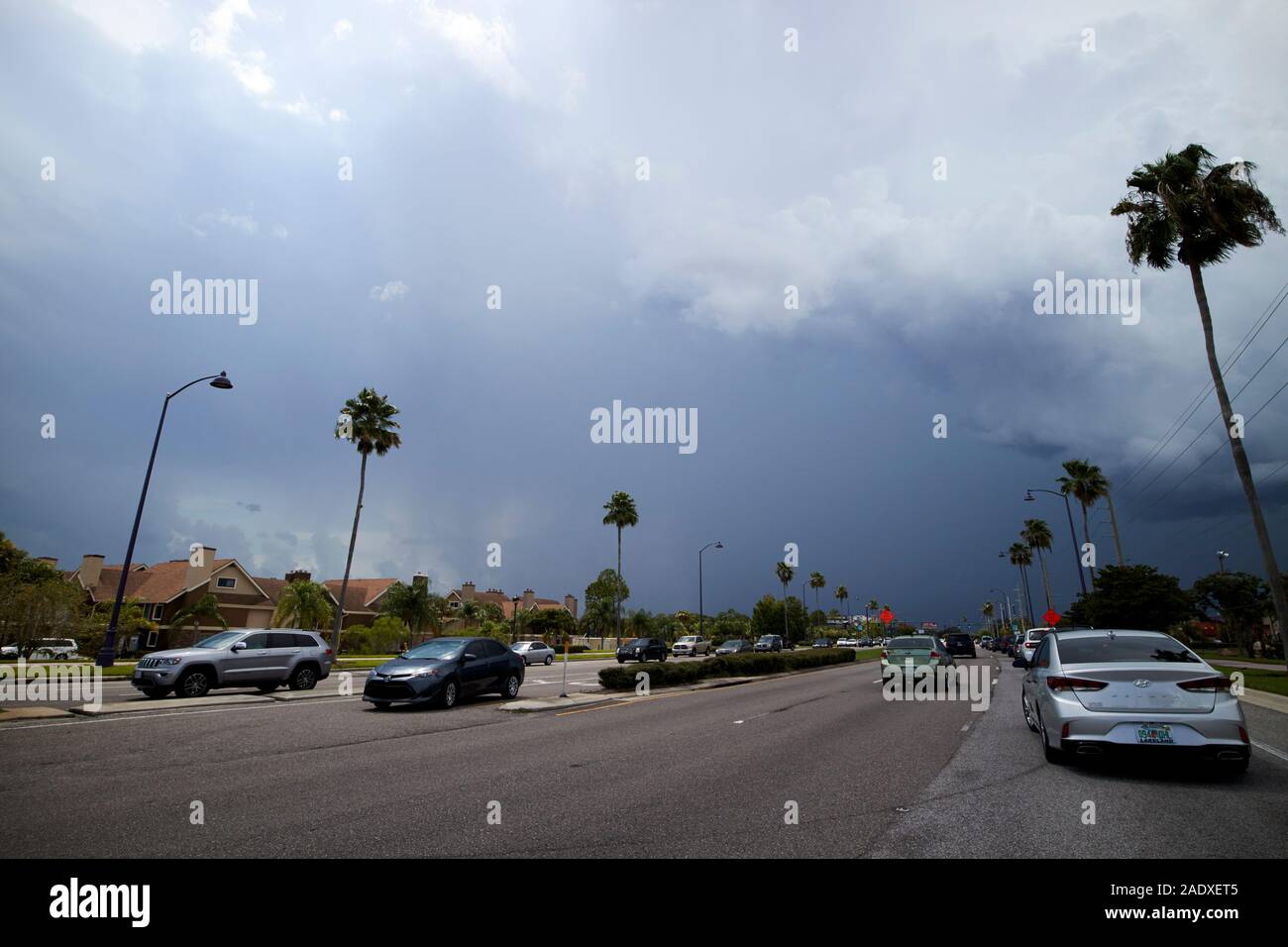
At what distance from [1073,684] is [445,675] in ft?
40.1

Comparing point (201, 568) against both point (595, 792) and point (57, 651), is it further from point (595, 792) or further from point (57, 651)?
point (595, 792)

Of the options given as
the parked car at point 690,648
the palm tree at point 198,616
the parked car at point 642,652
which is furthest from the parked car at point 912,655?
the palm tree at point 198,616

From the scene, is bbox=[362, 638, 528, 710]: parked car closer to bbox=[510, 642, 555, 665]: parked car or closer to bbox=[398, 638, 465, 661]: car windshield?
bbox=[398, 638, 465, 661]: car windshield

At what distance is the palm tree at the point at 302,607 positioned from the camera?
49750mm

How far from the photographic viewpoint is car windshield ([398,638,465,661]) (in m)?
15.7

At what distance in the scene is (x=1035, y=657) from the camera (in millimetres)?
9820

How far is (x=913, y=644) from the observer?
21.0 m

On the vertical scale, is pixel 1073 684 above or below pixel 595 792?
above

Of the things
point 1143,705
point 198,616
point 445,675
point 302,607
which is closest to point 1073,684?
point 1143,705

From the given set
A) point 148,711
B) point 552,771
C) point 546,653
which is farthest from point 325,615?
point 552,771

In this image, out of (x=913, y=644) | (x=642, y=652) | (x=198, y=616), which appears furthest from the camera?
(x=198, y=616)

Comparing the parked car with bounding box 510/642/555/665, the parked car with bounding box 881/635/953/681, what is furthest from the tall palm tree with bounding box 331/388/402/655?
the parked car with bounding box 881/635/953/681
